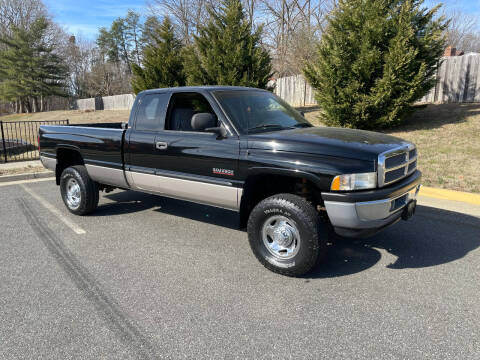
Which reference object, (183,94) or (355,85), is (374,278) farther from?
(355,85)

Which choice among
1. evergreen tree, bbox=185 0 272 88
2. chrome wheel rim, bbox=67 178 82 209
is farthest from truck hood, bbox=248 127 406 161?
evergreen tree, bbox=185 0 272 88

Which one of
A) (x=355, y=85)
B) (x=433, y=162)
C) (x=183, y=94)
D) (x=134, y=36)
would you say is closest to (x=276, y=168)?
(x=183, y=94)

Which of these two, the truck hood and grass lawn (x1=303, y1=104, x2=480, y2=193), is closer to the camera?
the truck hood

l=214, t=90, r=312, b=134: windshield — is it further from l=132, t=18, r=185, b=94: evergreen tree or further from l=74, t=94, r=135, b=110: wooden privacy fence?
l=74, t=94, r=135, b=110: wooden privacy fence

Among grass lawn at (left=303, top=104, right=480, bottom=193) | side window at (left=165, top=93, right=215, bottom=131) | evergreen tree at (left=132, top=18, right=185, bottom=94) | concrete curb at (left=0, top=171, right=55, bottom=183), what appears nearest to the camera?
side window at (left=165, top=93, right=215, bottom=131)

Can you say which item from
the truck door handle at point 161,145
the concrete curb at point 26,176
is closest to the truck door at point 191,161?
the truck door handle at point 161,145

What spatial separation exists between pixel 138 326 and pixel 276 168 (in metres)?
1.92

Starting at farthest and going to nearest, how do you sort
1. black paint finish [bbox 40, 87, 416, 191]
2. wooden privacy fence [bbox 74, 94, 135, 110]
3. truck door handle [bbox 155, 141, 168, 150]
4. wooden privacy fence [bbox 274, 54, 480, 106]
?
wooden privacy fence [bbox 74, 94, 135, 110]
wooden privacy fence [bbox 274, 54, 480, 106]
truck door handle [bbox 155, 141, 168, 150]
black paint finish [bbox 40, 87, 416, 191]

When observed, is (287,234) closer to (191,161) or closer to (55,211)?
(191,161)

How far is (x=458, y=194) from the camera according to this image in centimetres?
668

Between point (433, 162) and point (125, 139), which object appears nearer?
point (125, 139)

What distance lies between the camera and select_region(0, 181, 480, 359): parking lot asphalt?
268 centimetres

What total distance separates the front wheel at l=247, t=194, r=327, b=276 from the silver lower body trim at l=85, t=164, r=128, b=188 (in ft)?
7.81

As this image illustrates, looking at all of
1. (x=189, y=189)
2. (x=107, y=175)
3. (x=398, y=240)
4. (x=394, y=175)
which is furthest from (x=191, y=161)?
(x=398, y=240)
